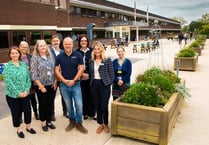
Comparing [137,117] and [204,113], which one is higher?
[137,117]

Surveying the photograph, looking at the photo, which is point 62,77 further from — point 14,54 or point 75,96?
point 14,54

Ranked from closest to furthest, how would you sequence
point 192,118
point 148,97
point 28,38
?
point 148,97
point 192,118
point 28,38

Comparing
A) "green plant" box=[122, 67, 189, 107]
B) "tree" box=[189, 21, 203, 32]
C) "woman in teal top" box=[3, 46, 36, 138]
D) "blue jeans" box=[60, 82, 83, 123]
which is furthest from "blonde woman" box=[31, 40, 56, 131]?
"tree" box=[189, 21, 203, 32]

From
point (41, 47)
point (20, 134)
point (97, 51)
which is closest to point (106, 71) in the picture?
point (97, 51)

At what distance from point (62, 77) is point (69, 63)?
0.98 ft

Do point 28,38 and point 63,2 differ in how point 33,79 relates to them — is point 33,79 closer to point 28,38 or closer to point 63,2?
point 28,38

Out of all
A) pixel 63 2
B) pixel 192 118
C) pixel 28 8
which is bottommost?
pixel 192 118

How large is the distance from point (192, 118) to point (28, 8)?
1551 centimetres

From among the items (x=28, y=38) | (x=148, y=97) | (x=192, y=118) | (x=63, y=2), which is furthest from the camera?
(x=63, y=2)

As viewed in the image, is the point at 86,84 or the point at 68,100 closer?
the point at 68,100

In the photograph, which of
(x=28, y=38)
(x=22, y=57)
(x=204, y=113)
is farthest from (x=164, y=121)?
(x=28, y=38)

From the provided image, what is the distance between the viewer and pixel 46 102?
4.77 metres

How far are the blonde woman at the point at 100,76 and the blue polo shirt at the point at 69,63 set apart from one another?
273mm

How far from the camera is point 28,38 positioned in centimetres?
1734
